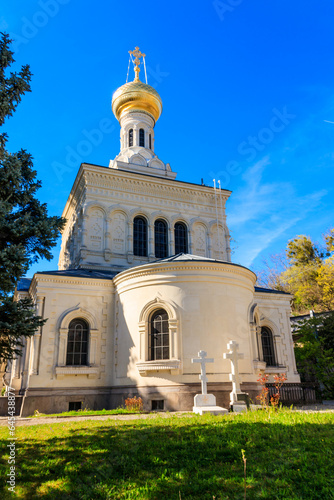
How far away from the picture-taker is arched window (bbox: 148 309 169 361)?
14.5 meters

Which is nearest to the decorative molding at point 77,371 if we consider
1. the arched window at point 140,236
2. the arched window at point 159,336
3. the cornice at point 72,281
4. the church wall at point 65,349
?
the church wall at point 65,349

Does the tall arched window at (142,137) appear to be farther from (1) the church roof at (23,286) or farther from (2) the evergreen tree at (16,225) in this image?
(2) the evergreen tree at (16,225)

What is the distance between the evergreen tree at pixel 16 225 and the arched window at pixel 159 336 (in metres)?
6.40

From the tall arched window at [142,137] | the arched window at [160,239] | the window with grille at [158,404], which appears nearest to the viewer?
the window with grille at [158,404]

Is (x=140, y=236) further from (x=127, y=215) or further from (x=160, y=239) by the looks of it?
(x=127, y=215)

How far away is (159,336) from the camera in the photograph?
14.7 metres

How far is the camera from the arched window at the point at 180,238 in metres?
22.7

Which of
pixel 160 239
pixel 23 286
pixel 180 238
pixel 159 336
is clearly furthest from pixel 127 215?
pixel 159 336

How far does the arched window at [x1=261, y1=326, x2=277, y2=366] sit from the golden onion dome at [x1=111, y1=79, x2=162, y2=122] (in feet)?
53.3

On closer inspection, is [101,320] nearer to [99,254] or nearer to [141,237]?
[99,254]

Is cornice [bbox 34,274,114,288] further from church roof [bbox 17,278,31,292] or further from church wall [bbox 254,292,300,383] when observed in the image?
church wall [bbox 254,292,300,383]

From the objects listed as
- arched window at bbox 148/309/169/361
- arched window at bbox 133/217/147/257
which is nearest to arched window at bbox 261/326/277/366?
arched window at bbox 148/309/169/361

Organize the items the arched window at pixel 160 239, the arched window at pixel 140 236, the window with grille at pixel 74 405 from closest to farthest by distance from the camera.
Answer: the window with grille at pixel 74 405 → the arched window at pixel 140 236 → the arched window at pixel 160 239

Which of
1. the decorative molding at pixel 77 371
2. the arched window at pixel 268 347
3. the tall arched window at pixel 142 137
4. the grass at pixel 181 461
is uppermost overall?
the tall arched window at pixel 142 137
